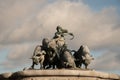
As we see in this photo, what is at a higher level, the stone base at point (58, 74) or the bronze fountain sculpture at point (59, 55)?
the bronze fountain sculpture at point (59, 55)

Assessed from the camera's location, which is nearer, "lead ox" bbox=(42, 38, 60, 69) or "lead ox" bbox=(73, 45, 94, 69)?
"lead ox" bbox=(73, 45, 94, 69)

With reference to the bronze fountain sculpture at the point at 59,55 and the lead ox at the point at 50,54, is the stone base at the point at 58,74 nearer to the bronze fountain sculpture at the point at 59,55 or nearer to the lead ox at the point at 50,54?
the bronze fountain sculpture at the point at 59,55

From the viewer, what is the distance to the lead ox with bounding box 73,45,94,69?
28250 mm

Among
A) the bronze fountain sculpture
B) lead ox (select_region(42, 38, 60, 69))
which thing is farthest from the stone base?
lead ox (select_region(42, 38, 60, 69))

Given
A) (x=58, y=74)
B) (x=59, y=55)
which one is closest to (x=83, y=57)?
(x=59, y=55)

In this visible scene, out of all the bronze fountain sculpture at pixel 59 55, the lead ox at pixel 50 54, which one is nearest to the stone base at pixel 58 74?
the bronze fountain sculpture at pixel 59 55

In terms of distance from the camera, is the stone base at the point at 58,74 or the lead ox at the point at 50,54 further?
the lead ox at the point at 50,54

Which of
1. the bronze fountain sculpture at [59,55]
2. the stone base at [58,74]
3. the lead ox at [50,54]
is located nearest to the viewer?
the stone base at [58,74]

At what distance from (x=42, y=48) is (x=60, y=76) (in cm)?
355

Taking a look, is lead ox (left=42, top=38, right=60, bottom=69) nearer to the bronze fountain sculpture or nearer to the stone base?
the bronze fountain sculpture

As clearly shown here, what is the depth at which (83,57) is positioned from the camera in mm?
28500

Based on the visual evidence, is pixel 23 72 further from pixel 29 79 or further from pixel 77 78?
pixel 77 78

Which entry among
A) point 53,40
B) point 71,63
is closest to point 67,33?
point 53,40

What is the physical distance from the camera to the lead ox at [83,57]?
28.2 m
